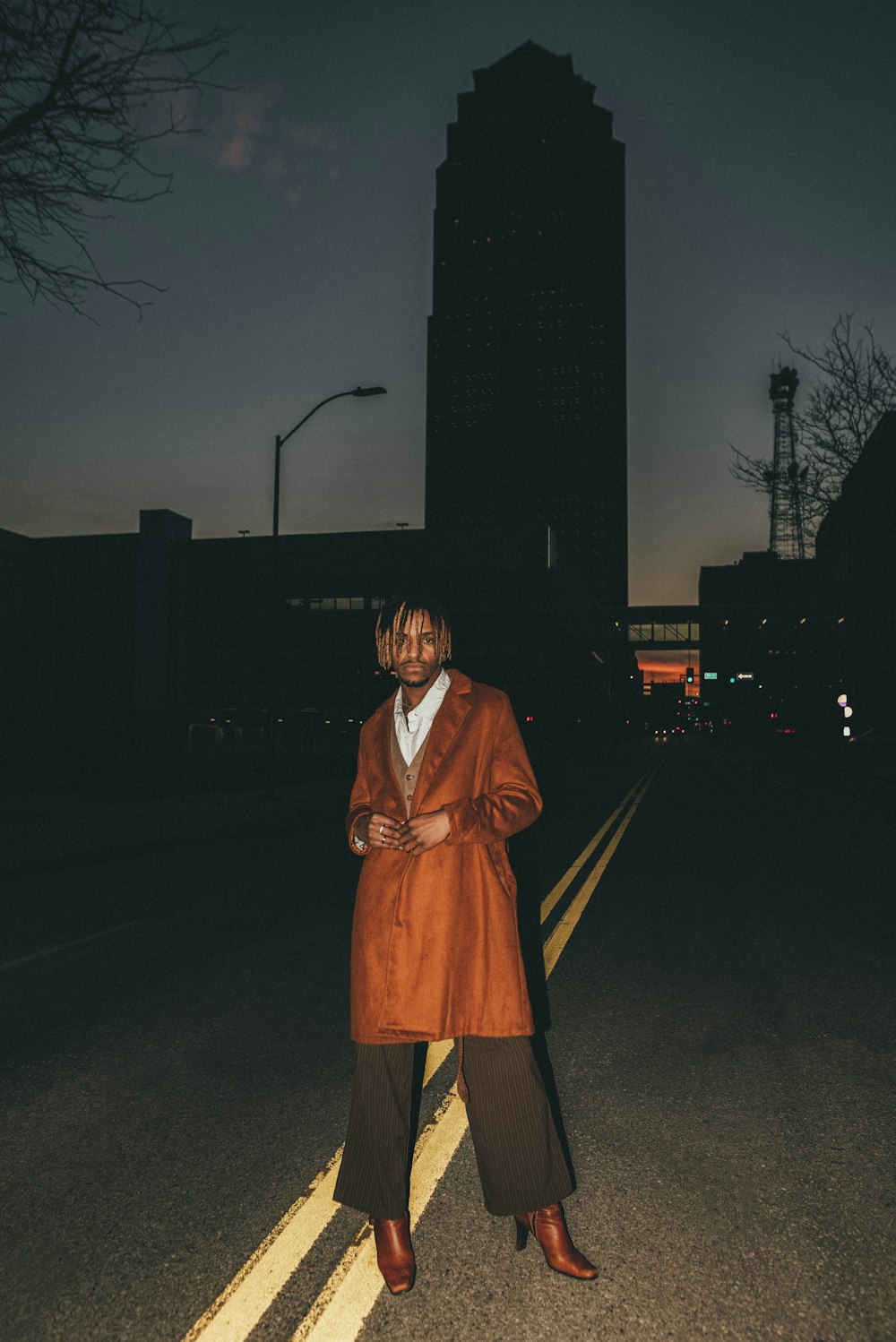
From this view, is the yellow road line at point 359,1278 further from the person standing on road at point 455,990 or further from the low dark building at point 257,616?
the low dark building at point 257,616

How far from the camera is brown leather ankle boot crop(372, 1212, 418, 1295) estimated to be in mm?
2750

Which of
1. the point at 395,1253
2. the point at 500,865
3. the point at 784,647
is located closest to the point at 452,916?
the point at 500,865

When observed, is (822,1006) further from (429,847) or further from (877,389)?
(877,389)

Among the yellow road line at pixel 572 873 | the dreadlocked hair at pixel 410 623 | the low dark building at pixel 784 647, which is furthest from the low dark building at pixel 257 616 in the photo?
the dreadlocked hair at pixel 410 623

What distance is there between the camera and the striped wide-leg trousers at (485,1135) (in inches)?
111

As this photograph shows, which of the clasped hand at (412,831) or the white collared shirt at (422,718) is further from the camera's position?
the white collared shirt at (422,718)

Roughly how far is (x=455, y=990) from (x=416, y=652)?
1.02 meters

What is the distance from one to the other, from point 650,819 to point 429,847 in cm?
1516

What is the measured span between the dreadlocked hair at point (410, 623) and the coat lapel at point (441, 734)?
0.12m

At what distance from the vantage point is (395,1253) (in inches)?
110

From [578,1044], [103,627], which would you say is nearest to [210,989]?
[578,1044]

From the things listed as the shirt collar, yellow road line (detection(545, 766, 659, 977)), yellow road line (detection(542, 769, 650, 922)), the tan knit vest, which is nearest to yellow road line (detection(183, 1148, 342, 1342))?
the tan knit vest

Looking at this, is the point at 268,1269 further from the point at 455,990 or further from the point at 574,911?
the point at 574,911

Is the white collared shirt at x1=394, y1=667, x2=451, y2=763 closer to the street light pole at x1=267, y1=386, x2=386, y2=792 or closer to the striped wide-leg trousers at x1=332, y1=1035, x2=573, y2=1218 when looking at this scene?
the striped wide-leg trousers at x1=332, y1=1035, x2=573, y2=1218
